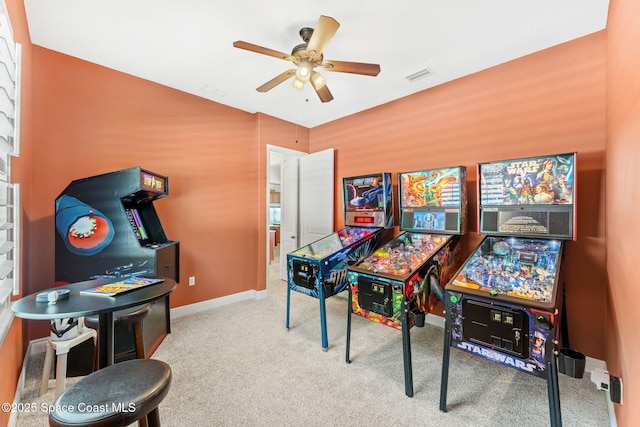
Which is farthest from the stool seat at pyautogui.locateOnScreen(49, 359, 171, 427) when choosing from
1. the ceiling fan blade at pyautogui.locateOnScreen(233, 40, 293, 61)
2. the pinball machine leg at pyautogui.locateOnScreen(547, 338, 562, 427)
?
the ceiling fan blade at pyautogui.locateOnScreen(233, 40, 293, 61)

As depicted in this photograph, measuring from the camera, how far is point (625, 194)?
146 centimetres

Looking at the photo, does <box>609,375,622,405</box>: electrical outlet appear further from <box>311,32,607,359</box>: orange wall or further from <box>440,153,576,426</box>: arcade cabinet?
<box>311,32,607,359</box>: orange wall

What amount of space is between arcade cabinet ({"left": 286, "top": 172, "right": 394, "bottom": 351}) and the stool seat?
1676 mm

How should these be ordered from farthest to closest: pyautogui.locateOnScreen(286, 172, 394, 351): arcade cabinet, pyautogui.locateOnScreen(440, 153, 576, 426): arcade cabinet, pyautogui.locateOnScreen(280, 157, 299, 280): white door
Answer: pyautogui.locateOnScreen(280, 157, 299, 280): white door < pyautogui.locateOnScreen(286, 172, 394, 351): arcade cabinet < pyautogui.locateOnScreen(440, 153, 576, 426): arcade cabinet

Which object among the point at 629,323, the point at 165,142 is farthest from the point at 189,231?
the point at 629,323

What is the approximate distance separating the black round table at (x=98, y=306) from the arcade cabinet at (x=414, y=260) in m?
1.47

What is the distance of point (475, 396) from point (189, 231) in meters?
3.36

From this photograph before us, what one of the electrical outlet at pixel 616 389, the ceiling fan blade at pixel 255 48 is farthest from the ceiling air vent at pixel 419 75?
the electrical outlet at pixel 616 389

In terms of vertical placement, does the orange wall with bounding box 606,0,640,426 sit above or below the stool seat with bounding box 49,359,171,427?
above

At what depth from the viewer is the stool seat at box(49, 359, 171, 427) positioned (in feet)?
2.93

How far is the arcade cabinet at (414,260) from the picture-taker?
6.72ft

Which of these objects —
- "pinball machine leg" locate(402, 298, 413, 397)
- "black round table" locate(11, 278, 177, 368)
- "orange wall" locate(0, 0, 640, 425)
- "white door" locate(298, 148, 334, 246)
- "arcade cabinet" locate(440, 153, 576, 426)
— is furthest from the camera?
"white door" locate(298, 148, 334, 246)

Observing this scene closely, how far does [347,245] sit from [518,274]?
1.57 metres

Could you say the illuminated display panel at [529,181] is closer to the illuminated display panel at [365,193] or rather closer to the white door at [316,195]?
the illuminated display panel at [365,193]
